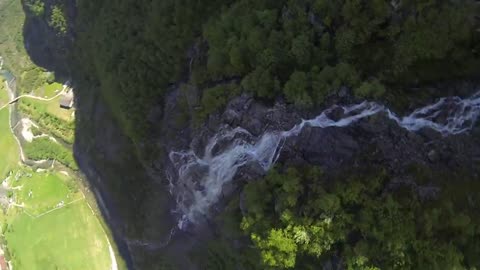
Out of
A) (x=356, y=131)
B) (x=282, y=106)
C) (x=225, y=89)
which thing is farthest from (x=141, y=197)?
(x=356, y=131)

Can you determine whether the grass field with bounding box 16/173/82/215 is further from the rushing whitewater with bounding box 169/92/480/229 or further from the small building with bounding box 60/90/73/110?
the rushing whitewater with bounding box 169/92/480/229

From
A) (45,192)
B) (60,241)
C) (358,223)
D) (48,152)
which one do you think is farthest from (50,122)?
(358,223)

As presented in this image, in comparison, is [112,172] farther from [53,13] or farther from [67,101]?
[53,13]

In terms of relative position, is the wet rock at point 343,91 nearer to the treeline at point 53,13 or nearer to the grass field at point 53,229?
the grass field at point 53,229

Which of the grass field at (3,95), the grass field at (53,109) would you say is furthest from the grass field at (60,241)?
the grass field at (3,95)

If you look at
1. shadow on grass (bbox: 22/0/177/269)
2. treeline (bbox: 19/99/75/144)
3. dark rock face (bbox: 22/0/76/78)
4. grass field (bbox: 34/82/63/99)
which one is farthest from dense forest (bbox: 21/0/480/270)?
grass field (bbox: 34/82/63/99)

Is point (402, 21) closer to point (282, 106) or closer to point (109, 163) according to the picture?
point (282, 106)
